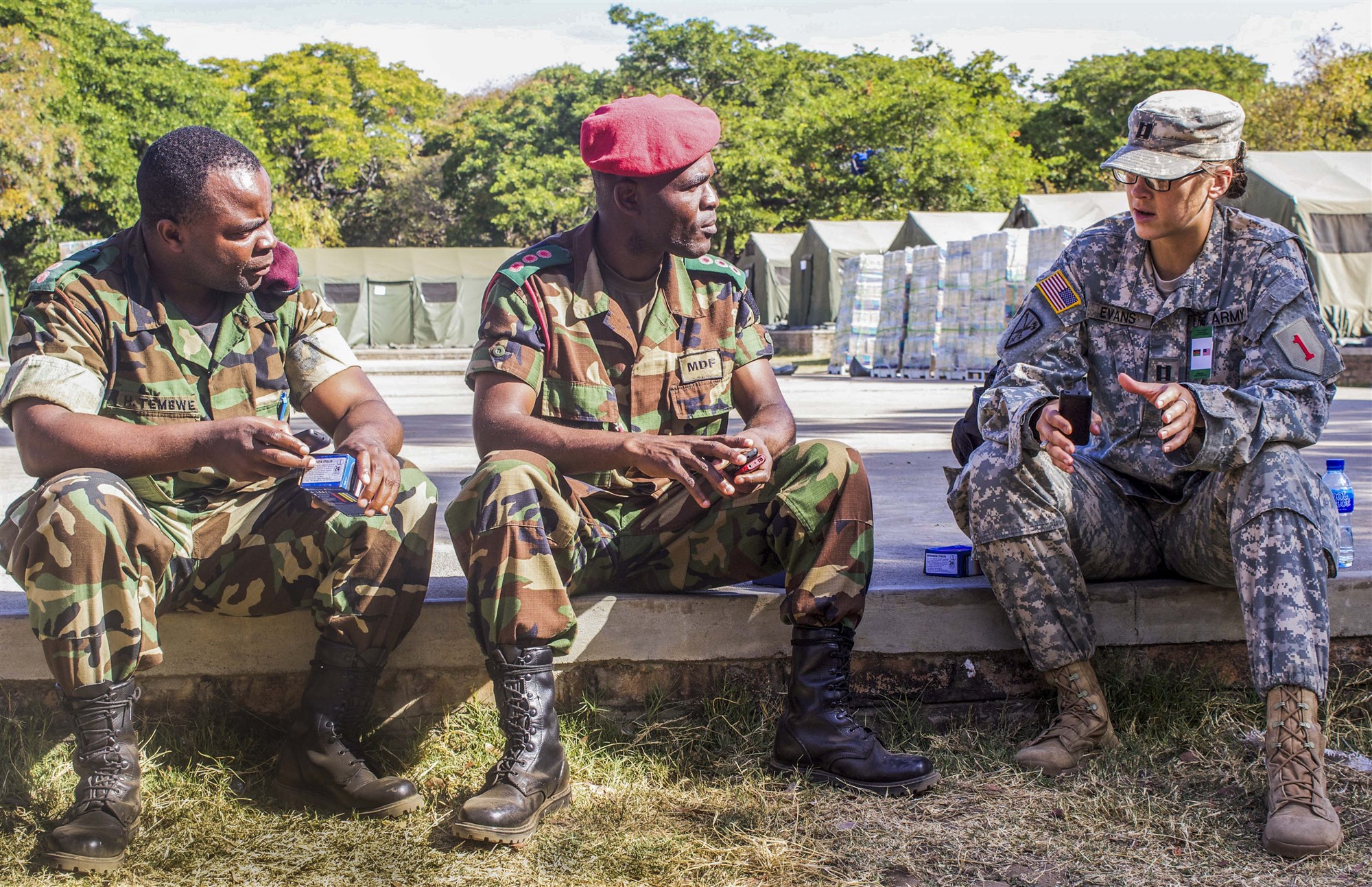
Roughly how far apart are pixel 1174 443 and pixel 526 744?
1.57m

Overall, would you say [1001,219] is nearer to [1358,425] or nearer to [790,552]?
[1358,425]

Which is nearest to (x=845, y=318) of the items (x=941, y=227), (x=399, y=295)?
(x=941, y=227)

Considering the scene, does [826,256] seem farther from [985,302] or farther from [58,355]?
[58,355]

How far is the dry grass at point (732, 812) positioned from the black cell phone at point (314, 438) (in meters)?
0.71

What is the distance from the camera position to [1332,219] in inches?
673

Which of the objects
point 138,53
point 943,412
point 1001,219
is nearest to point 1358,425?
point 943,412

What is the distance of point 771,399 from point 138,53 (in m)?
41.2

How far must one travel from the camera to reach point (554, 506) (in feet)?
9.47

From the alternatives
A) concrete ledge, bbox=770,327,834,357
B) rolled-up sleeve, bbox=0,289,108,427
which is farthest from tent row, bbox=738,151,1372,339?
rolled-up sleeve, bbox=0,289,108,427

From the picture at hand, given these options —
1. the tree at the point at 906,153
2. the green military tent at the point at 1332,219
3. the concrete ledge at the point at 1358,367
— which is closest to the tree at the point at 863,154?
the tree at the point at 906,153

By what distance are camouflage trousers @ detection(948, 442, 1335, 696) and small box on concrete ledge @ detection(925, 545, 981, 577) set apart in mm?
305

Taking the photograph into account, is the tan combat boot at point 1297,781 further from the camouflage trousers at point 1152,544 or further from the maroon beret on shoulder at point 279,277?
the maroon beret on shoulder at point 279,277

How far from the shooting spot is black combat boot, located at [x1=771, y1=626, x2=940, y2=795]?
9.55 ft

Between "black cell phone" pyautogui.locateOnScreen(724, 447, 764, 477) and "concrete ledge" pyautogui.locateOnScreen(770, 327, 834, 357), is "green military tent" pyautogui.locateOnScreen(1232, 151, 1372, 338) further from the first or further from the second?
"black cell phone" pyautogui.locateOnScreen(724, 447, 764, 477)
